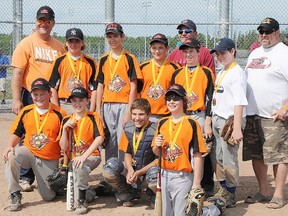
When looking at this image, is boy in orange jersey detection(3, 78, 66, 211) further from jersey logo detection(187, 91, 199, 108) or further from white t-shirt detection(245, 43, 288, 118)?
white t-shirt detection(245, 43, 288, 118)

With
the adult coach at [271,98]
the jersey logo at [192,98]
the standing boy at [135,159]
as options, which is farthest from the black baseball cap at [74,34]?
the adult coach at [271,98]

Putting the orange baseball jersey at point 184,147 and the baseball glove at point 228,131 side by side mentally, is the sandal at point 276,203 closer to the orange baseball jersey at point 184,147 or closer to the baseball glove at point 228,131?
the baseball glove at point 228,131

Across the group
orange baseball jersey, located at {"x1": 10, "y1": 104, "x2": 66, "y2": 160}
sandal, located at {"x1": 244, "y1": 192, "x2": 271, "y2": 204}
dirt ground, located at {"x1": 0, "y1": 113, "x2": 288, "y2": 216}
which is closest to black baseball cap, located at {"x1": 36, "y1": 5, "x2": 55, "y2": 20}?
orange baseball jersey, located at {"x1": 10, "y1": 104, "x2": 66, "y2": 160}

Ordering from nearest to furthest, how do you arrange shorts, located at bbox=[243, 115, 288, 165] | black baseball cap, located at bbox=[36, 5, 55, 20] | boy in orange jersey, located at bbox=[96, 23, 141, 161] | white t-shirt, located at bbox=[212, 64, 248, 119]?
white t-shirt, located at bbox=[212, 64, 248, 119] < shorts, located at bbox=[243, 115, 288, 165] < boy in orange jersey, located at bbox=[96, 23, 141, 161] < black baseball cap, located at bbox=[36, 5, 55, 20]

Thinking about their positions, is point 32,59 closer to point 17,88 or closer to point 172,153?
point 17,88

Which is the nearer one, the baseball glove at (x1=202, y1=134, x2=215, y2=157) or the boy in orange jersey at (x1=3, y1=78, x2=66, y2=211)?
the baseball glove at (x1=202, y1=134, x2=215, y2=157)

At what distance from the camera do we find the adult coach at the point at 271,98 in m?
5.98

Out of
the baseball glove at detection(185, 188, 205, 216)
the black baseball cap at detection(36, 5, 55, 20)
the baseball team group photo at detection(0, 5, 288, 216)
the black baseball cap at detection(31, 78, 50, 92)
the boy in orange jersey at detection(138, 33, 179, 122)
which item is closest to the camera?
the baseball glove at detection(185, 188, 205, 216)

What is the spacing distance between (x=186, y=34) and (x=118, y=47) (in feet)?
3.02

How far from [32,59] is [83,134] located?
145 centimetres

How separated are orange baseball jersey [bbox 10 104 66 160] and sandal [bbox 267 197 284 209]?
2705 mm

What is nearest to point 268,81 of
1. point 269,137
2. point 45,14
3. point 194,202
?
point 269,137

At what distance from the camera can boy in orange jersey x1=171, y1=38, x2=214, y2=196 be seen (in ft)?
19.9

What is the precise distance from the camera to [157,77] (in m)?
6.41
